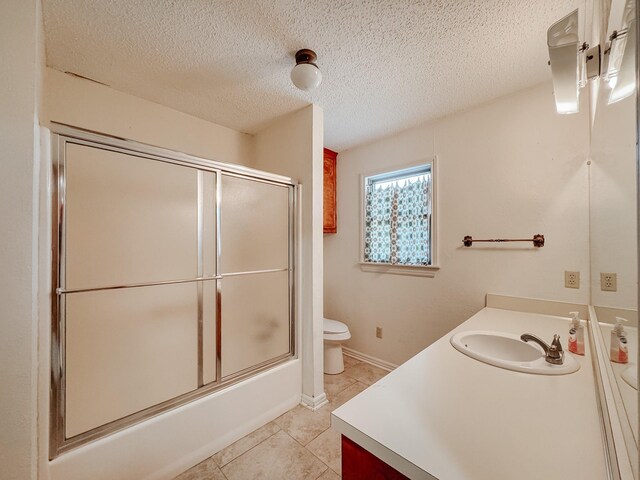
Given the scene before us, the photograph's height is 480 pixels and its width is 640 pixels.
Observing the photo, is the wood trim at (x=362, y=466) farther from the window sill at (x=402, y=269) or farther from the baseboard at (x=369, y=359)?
the baseboard at (x=369, y=359)

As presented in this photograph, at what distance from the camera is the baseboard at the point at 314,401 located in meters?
1.93

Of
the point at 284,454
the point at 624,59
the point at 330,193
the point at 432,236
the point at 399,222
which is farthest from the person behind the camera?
the point at 330,193

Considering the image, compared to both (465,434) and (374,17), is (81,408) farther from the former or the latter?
(374,17)

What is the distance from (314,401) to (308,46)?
2340 millimetres

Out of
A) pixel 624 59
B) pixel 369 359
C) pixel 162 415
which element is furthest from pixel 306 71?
pixel 369 359

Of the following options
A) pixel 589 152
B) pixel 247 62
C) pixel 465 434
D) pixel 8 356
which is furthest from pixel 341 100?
pixel 8 356

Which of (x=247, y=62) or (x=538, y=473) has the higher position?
(x=247, y=62)

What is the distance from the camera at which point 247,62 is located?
1544mm

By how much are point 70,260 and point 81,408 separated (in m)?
0.69

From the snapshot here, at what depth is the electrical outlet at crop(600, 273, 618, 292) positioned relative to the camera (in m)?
0.78

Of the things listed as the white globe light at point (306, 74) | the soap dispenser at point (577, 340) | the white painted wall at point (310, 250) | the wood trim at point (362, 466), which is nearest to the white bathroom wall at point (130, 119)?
the white painted wall at point (310, 250)

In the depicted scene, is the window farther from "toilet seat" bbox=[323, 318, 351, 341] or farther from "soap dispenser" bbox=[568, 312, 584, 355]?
"soap dispenser" bbox=[568, 312, 584, 355]

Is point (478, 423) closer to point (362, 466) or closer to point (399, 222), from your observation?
point (362, 466)

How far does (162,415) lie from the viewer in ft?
4.50
